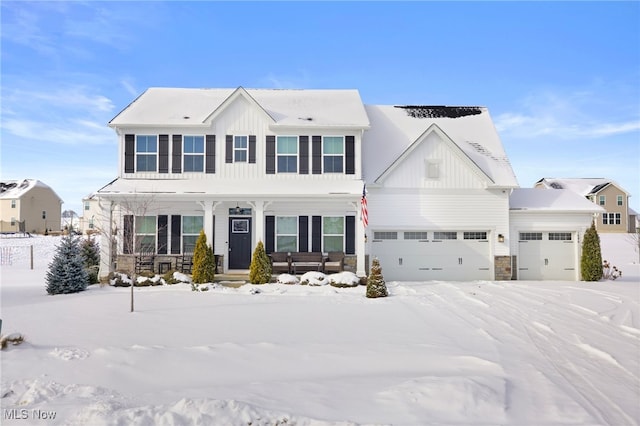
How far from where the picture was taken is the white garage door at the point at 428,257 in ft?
57.9

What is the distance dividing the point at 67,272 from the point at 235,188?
6.62 metres

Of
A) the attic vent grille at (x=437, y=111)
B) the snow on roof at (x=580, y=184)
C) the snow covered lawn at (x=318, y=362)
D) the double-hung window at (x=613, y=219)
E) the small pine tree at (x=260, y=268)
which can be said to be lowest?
the snow covered lawn at (x=318, y=362)

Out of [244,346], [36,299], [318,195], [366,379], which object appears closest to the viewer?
[366,379]

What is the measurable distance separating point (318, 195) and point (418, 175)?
5200mm

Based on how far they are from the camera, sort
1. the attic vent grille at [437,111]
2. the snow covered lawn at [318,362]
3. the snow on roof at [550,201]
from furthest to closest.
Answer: the attic vent grille at [437,111], the snow on roof at [550,201], the snow covered lawn at [318,362]

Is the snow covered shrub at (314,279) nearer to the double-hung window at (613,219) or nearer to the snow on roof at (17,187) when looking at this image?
the double-hung window at (613,219)

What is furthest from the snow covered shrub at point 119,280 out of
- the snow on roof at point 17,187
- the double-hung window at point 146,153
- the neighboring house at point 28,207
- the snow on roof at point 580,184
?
the snow on roof at point 580,184

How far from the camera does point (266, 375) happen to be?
5895mm

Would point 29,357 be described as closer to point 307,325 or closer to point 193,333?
point 193,333

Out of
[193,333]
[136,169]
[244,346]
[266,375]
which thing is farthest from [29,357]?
[136,169]

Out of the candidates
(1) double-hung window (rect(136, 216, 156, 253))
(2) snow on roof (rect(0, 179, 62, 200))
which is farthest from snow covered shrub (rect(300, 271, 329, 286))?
(2) snow on roof (rect(0, 179, 62, 200))

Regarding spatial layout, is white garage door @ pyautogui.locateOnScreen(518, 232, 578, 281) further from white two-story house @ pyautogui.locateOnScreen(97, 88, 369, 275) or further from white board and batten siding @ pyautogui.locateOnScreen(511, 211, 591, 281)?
white two-story house @ pyautogui.locateOnScreen(97, 88, 369, 275)

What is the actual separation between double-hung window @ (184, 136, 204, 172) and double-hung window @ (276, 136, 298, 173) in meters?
3.36

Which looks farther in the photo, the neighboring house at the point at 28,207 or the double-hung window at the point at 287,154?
the neighboring house at the point at 28,207
